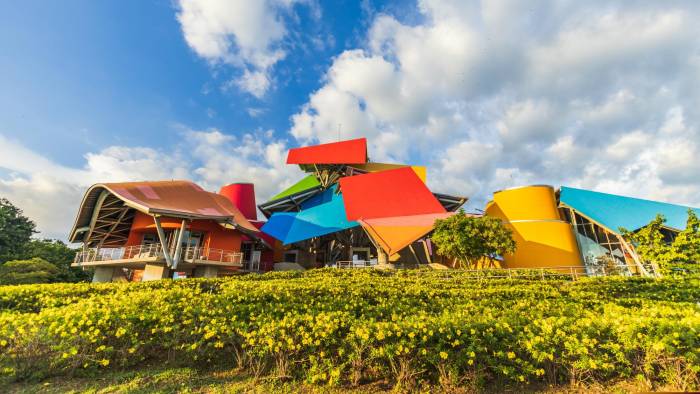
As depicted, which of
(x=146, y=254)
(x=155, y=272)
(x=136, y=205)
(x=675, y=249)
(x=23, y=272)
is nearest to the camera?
(x=675, y=249)

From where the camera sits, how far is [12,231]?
2536 centimetres

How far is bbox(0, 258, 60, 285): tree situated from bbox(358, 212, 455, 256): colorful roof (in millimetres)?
20907

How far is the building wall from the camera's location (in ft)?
70.4

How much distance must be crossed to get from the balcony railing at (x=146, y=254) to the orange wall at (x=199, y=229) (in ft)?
2.28

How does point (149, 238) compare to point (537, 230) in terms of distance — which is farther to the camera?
point (537, 230)

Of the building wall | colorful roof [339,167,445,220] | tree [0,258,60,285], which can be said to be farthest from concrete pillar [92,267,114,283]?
the building wall

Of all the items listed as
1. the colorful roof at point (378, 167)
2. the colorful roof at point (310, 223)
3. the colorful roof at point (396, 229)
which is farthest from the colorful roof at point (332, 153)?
the colorful roof at point (396, 229)

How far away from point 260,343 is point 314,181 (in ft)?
102

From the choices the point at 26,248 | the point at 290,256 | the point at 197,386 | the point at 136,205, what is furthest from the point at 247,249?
the point at 197,386

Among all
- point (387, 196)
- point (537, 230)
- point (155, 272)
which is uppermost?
point (387, 196)

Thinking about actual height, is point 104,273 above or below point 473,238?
below

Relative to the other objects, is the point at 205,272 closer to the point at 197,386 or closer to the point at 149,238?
the point at 149,238

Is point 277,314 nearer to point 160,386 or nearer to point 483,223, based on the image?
point 160,386

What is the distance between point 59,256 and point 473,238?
3440 centimetres
